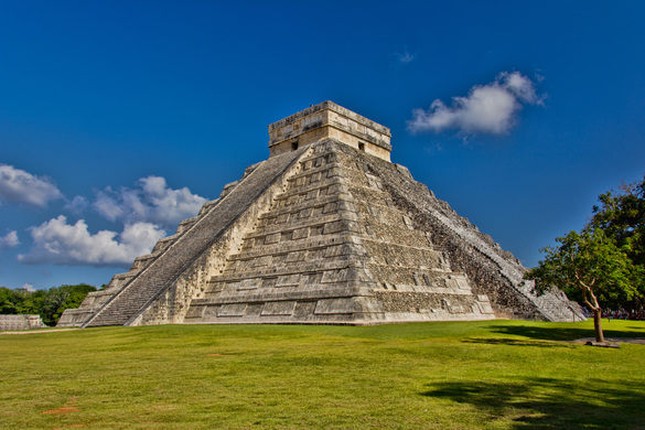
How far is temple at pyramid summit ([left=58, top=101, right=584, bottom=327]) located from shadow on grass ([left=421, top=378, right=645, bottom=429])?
332 inches

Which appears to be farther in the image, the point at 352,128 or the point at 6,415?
the point at 352,128

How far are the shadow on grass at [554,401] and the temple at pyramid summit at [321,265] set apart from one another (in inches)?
332

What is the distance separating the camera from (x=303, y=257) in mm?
18844

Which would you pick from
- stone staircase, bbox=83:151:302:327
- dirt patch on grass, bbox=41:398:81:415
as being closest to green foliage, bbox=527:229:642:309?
dirt patch on grass, bbox=41:398:81:415

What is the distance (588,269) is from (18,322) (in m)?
22.6

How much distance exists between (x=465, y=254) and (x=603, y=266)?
985 centimetres

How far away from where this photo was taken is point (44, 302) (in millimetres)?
48906

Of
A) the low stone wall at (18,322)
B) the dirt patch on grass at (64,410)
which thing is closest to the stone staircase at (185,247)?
the low stone wall at (18,322)

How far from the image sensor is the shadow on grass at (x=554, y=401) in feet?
17.2

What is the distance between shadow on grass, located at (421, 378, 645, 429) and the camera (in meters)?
5.24

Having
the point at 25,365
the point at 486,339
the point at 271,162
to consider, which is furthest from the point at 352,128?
the point at 25,365

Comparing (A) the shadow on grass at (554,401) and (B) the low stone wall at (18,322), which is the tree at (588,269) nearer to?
(A) the shadow on grass at (554,401)

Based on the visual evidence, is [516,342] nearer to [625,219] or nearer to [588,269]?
[588,269]

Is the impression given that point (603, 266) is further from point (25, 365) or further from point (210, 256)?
point (210, 256)
